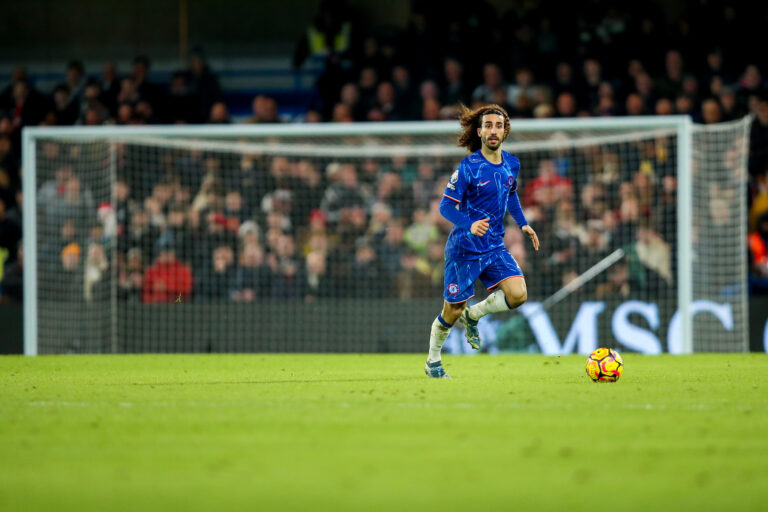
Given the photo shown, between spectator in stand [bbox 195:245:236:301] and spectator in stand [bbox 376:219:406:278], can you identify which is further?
spectator in stand [bbox 376:219:406:278]

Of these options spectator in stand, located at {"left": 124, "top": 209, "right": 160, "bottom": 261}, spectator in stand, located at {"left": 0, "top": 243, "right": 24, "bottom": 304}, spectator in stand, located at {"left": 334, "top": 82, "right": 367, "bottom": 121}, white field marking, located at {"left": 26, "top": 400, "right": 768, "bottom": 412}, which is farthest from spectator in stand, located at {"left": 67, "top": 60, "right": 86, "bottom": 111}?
white field marking, located at {"left": 26, "top": 400, "right": 768, "bottom": 412}

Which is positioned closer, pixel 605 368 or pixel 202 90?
pixel 605 368

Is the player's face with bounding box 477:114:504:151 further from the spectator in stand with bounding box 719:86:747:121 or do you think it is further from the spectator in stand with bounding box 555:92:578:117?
the spectator in stand with bounding box 719:86:747:121

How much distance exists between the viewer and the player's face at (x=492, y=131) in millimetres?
9297

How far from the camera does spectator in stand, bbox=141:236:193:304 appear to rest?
49.5 ft

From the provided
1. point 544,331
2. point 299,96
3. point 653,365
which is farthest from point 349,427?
point 299,96

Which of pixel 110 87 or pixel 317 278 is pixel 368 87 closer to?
pixel 317 278

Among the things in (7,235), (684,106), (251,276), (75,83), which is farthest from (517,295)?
(75,83)

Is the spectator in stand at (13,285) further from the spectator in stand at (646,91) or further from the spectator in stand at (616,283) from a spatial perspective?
the spectator in stand at (646,91)

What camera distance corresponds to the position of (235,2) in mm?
21344

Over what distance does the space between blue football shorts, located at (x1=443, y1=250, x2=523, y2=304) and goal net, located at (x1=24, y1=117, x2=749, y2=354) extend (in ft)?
16.2

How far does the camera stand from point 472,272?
9359 millimetres

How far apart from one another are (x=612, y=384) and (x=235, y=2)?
46.5 feet

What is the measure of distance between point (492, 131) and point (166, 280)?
23.0 feet
